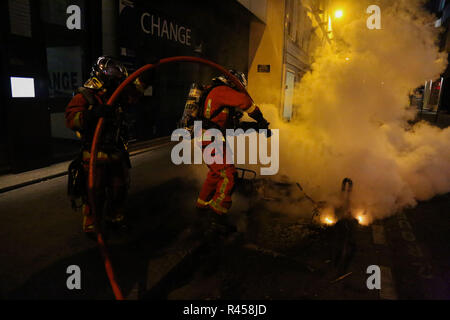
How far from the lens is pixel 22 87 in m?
5.56

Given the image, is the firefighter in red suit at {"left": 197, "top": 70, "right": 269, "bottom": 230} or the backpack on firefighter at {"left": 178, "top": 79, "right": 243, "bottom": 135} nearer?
the firefighter in red suit at {"left": 197, "top": 70, "right": 269, "bottom": 230}

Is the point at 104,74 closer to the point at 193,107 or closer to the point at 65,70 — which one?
the point at 193,107

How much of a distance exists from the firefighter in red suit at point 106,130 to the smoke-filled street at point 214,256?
1.71 feet

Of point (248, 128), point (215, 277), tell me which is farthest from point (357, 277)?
point (248, 128)

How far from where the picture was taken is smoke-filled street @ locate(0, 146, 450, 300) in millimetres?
2883

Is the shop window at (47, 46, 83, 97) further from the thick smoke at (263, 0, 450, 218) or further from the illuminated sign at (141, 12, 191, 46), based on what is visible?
the thick smoke at (263, 0, 450, 218)

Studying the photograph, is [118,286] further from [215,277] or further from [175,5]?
[175,5]

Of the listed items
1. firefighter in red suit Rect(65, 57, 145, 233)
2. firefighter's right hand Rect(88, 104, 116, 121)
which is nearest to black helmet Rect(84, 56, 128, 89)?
firefighter in red suit Rect(65, 57, 145, 233)

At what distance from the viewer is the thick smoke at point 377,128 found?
18.1 ft

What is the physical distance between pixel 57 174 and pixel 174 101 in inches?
187

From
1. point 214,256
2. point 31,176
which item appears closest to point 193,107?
point 214,256

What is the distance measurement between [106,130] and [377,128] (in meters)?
5.60

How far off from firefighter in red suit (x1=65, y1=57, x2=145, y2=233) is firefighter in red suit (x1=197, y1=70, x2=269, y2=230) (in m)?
0.87

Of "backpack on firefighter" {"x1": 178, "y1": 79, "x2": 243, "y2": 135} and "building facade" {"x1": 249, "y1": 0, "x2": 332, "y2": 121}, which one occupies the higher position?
"building facade" {"x1": 249, "y1": 0, "x2": 332, "y2": 121}
